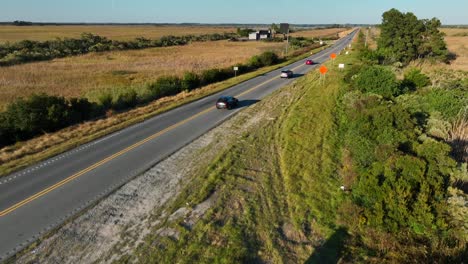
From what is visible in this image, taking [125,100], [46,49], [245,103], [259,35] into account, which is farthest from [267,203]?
[259,35]

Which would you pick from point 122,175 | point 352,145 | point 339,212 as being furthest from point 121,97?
point 339,212

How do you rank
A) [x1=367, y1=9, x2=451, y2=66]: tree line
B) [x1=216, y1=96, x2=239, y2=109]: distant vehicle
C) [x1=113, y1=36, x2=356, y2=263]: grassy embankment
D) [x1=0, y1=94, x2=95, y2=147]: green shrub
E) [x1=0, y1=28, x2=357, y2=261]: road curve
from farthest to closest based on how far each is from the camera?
1. [x1=367, y1=9, x2=451, y2=66]: tree line
2. [x1=216, y1=96, x2=239, y2=109]: distant vehicle
3. [x1=0, y1=94, x2=95, y2=147]: green shrub
4. [x1=0, y1=28, x2=357, y2=261]: road curve
5. [x1=113, y1=36, x2=356, y2=263]: grassy embankment

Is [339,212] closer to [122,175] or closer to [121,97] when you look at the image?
[122,175]

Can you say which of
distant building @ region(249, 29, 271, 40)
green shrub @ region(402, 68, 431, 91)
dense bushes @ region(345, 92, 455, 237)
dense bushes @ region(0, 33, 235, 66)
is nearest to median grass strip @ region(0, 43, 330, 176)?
dense bushes @ region(345, 92, 455, 237)

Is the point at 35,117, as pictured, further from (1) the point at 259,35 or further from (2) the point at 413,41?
(1) the point at 259,35

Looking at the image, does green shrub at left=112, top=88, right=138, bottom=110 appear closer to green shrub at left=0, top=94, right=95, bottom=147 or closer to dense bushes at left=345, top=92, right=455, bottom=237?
green shrub at left=0, top=94, right=95, bottom=147
